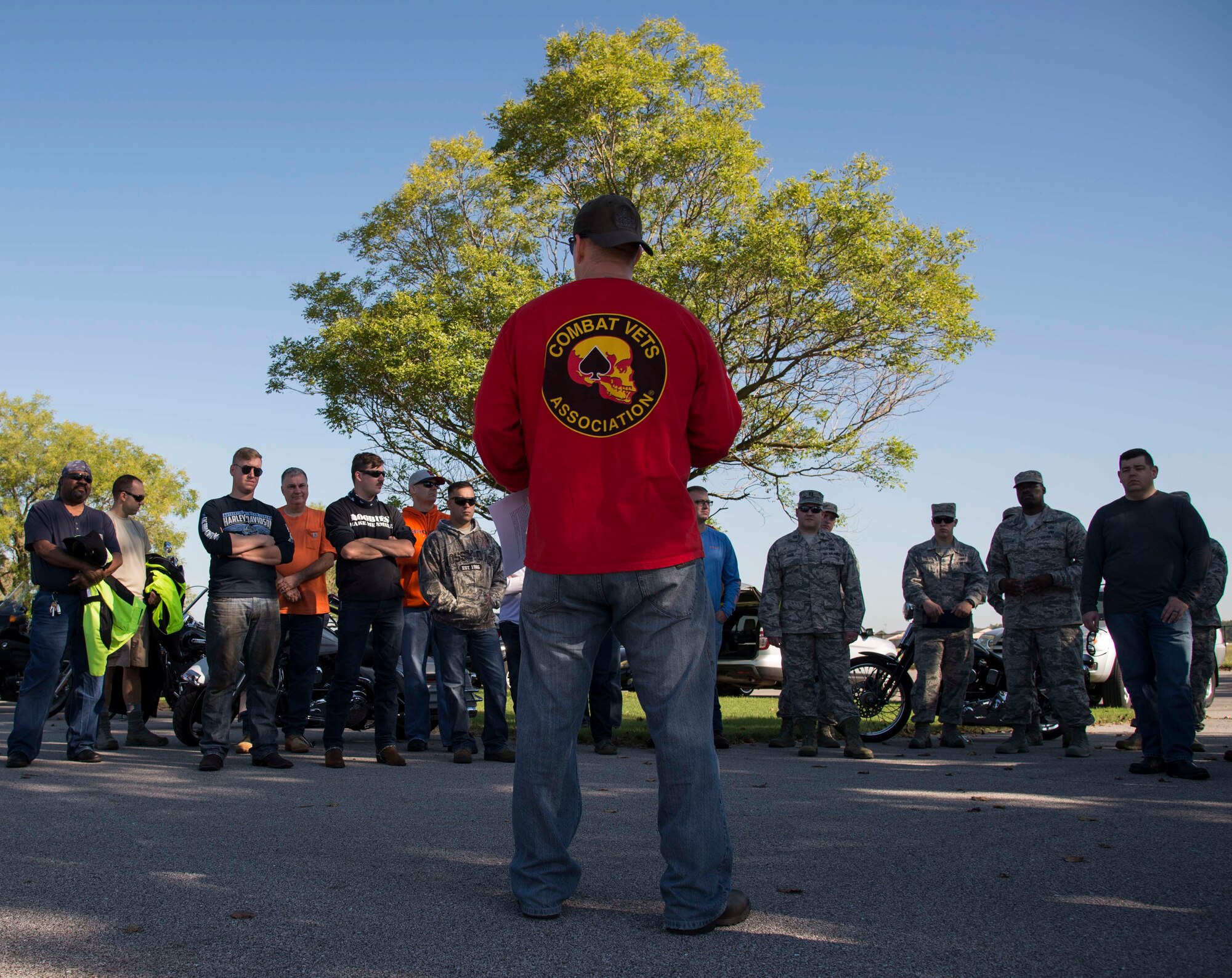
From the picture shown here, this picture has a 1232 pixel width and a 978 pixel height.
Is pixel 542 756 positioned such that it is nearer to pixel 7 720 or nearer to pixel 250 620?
pixel 250 620

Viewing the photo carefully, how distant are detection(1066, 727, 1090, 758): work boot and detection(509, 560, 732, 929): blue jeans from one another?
584 centimetres

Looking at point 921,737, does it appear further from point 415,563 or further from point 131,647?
point 131,647

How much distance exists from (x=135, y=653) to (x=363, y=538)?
2.81 metres

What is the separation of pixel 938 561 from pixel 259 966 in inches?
294

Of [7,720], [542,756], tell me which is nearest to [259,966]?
[542,756]

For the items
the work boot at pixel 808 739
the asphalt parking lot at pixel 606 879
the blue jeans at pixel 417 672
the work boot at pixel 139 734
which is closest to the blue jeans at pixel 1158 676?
the asphalt parking lot at pixel 606 879

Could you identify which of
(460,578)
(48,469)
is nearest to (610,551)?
(460,578)

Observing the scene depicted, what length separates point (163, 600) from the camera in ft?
30.7

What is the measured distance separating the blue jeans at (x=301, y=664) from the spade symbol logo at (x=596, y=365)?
17.7ft

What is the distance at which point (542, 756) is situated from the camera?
11.0ft

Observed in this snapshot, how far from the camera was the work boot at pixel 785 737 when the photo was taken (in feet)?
29.6

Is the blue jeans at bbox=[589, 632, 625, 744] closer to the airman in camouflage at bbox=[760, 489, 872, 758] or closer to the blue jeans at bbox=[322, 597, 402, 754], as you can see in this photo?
the airman in camouflage at bbox=[760, 489, 872, 758]

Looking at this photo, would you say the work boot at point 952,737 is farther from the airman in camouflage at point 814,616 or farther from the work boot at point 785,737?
the work boot at point 785,737

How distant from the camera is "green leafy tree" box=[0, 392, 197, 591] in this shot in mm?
49656
